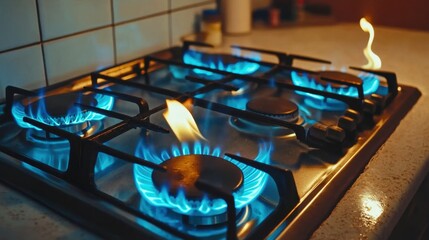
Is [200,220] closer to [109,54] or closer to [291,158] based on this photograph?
[291,158]

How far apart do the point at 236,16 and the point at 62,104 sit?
676 millimetres

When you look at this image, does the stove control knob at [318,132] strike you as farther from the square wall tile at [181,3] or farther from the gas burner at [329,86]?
the square wall tile at [181,3]

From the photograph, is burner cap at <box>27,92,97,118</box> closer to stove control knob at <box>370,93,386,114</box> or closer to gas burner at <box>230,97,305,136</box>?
gas burner at <box>230,97,305,136</box>

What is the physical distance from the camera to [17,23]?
32.2 inches

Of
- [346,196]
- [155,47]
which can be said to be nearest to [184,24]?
[155,47]

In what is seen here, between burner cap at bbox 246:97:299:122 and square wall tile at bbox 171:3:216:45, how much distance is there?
44 centimetres

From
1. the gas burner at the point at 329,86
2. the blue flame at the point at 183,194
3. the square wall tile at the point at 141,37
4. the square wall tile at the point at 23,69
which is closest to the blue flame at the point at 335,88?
the gas burner at the point at 329,86

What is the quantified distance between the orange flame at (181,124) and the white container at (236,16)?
666 mm

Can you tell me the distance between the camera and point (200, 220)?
52 centimetres

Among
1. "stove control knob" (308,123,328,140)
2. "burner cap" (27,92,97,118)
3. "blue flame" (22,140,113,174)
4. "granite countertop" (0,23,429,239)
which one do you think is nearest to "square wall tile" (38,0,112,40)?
"burner cap" (27,92,97,118)

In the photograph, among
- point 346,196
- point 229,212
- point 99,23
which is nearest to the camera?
point 229,212

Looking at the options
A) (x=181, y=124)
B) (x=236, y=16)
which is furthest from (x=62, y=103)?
(x=236, y=16)

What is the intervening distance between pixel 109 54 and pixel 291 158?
0.50m

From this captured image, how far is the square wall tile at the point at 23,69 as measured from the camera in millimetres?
818
